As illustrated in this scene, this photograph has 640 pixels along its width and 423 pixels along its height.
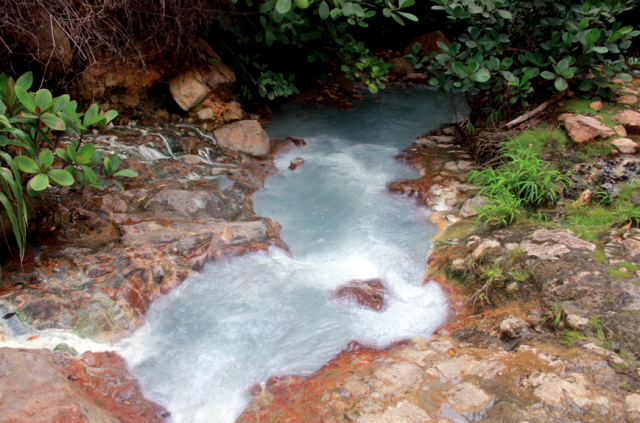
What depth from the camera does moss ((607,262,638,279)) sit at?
249cm

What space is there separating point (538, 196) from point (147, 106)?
4117 millimetres

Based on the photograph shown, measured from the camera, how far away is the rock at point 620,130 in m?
3.57

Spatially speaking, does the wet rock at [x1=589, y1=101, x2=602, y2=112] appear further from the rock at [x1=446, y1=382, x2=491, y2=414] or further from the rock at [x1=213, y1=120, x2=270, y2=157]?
the rock at [x1=213, y1=120, x2=270, y2=157]

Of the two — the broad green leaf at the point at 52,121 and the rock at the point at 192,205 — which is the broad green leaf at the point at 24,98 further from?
the rock at the point at 192,205

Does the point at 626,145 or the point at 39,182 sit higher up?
the point at 39,182

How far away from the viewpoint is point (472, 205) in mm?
3754

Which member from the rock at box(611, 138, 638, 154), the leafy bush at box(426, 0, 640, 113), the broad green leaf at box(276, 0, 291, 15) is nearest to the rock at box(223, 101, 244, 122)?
the broad green leaf at box(276, 0, 291, 15)

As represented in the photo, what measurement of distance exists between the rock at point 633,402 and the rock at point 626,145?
2.32m

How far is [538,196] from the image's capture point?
3.42 metres

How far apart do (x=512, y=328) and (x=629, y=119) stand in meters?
2.44

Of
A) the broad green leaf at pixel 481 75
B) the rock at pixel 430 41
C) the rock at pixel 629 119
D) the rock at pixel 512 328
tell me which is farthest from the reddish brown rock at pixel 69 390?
the rock at pixel 430 41

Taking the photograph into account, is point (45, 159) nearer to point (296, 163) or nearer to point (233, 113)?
point (296, 163)

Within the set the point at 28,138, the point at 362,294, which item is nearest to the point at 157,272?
the point at 28,138

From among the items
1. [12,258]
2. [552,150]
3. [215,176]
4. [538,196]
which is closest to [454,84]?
[552,150]
